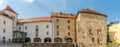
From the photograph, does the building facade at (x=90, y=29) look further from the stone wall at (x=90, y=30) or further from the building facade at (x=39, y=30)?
the building facade at (x=39, y=30)

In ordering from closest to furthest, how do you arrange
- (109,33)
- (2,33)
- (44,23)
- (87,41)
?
1. (2,33)
2. (87,41)
3. (44,23)
4. (109,33)

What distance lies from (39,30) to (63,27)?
7236mm

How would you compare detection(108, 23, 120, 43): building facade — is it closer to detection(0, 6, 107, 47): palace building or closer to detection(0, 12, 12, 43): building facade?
detection(0, 6, 107, 47): palace building

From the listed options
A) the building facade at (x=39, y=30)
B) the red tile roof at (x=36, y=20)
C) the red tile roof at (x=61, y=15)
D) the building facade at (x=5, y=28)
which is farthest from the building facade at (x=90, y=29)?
the building facade at (x=5, y=28)

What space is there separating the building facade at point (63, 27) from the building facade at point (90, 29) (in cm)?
309

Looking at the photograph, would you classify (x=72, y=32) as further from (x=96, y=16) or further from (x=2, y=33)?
(x=2, y=33)

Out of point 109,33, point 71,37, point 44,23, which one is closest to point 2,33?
point 44,23

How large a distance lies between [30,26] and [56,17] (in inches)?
337

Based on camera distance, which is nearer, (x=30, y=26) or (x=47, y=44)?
(x=47, y=44)

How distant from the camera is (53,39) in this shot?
241 ft

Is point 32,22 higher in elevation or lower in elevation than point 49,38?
higher

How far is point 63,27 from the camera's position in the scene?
7425cm

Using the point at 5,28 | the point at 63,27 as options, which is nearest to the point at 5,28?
the point at 5,28

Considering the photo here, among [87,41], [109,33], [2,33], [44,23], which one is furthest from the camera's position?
→ [109,33]
